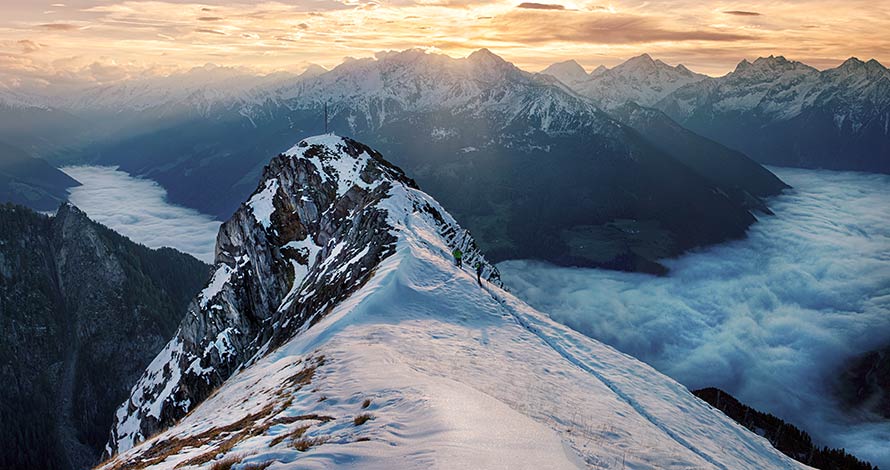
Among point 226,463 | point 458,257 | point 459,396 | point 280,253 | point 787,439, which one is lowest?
point 787,439

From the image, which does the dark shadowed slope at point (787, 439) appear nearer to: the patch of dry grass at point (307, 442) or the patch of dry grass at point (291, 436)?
the patch of dry grass at point (291, 436)

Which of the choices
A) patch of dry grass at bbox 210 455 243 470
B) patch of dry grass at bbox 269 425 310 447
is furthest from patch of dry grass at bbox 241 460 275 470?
patch of dry grass at bbox 269 425 310 447

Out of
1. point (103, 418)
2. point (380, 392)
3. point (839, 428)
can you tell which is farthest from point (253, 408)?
point (103, 418)

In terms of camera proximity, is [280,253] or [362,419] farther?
[280,253]

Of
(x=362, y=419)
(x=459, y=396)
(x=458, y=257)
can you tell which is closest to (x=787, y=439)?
(x=458, y=257)

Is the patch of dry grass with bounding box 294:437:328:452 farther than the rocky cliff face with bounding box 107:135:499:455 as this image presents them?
No

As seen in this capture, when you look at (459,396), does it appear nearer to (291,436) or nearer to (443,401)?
(443,401)

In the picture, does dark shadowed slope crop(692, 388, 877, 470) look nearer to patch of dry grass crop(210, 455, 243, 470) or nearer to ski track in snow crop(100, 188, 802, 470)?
ski track in snow crop(100, 188, 802, 470)
